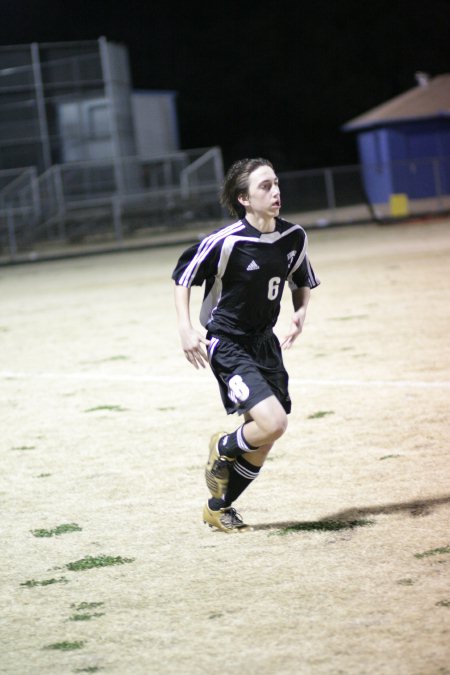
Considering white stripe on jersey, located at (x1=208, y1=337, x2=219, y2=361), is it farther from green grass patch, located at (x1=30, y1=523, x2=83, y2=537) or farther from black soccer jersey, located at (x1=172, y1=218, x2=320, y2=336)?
green grass patch, located at (x1=30, y1=523, x2=83, y2=537)

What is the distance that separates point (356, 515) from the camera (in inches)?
237

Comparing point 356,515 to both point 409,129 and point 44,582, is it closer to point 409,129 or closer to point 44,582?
point 44,582

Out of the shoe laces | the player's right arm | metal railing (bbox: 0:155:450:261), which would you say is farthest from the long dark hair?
metal railing (bbox: 0:155:450:261)

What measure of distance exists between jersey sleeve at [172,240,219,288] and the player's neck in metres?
0.26

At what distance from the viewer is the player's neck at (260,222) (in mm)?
5895

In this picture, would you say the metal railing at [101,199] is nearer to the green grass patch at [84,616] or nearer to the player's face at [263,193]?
the player's face at [263,193]

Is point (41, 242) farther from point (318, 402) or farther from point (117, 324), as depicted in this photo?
point (318, 402)

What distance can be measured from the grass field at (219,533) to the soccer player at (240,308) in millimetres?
356

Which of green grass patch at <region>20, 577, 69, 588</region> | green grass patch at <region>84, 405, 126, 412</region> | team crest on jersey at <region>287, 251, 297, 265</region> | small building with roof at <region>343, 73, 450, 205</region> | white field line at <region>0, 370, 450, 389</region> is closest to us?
green grass patch at <region>20, 577, 69, 588</region>

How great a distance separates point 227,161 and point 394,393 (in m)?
54.8

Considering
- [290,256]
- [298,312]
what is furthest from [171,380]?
[290,256]

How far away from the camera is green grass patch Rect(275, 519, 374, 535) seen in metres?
5.79

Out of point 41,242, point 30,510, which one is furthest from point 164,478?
point 41,242

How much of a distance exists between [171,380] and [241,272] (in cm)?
509
